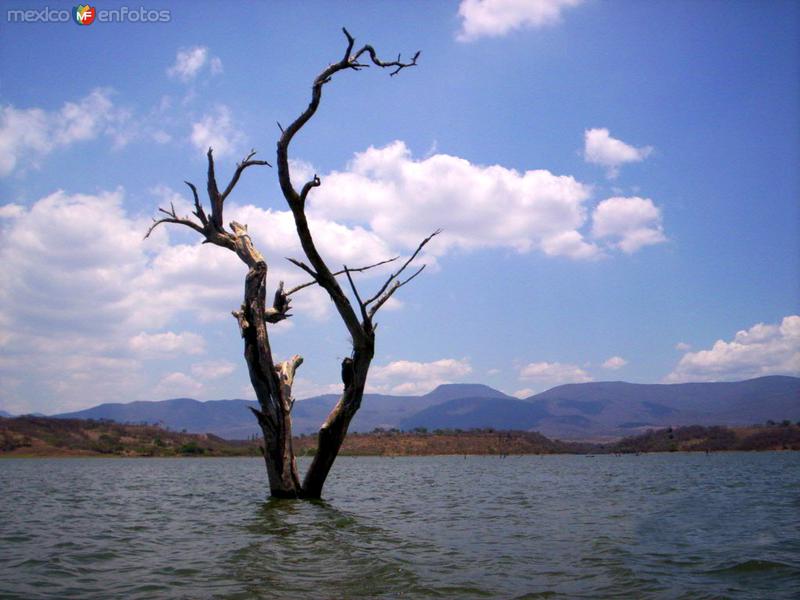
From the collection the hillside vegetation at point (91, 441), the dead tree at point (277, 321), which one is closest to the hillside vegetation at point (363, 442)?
the hillside vegetation at point (91, 441)

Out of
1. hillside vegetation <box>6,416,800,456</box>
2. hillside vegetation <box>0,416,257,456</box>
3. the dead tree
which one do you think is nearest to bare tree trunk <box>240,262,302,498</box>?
the dead tree

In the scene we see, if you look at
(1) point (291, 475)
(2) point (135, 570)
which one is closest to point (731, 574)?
(2) point (135, 570)

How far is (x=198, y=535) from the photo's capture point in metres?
12.2

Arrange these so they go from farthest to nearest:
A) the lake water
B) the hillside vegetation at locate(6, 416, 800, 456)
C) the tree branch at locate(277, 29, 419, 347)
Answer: the hillside vegetation at locate(6, 416, 800, 456) < the tree branch at locate(277, 29, 419, 347) < the lake water

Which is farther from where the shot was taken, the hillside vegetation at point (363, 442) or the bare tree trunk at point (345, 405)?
the hillside vegetation at point (363, 442)

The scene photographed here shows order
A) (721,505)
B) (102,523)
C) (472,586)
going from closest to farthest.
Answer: (472,586)
(102,523)
(721,505)

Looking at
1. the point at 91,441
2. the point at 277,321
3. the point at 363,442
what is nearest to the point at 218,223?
the point at 277,321

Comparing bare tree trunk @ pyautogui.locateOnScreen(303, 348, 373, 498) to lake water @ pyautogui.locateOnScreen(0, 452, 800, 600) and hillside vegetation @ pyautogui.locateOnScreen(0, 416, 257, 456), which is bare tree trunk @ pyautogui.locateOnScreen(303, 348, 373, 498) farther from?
hillside vegetation @ pyautogui.locateOnScreen(0, 416, 257, 456)

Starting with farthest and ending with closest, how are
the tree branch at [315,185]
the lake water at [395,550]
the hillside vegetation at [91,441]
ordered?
the hillside vegetation at [91,441]
the tree branch at [315,185]
the lake water at [395,550]

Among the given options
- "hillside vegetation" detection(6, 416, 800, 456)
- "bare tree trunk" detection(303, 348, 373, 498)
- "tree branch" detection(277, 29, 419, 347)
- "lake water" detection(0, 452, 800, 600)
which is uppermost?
"tree branch" detection(277, 29, 419, 347)

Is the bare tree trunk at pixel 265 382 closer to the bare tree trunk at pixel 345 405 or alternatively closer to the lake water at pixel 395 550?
the bare tree trunk at pixel 345 405

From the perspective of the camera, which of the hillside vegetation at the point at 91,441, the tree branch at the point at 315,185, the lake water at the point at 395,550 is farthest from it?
the hillside vegetation at the point at 91,441

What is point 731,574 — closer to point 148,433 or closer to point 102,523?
point 102,523

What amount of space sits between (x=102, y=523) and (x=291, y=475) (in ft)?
16.9
